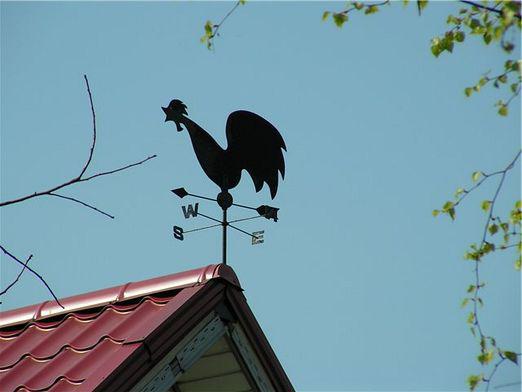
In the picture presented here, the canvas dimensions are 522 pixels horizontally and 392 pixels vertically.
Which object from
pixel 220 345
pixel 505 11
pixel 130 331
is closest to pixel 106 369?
pixel 130 331

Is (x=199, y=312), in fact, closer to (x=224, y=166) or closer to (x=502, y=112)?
(x=224, y=166)

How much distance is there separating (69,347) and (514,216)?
1908 mm

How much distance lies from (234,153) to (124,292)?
1.18 metres

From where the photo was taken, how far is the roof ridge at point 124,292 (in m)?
5.42

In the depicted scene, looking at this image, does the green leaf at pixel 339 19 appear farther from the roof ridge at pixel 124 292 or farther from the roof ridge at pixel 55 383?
the roof ridge at pixel 55 383

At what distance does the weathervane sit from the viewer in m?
6.26

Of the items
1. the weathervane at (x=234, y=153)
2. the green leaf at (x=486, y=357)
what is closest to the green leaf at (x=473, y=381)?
the green leaf at (x=486, y=357)

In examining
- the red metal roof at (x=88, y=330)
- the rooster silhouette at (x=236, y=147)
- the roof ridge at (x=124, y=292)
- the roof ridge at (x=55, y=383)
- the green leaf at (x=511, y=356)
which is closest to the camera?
the green leaf at (x=511, y=356)

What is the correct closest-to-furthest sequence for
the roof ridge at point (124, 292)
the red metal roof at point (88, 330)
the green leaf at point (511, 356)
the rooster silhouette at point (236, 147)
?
the green leaf at point (511, 356)
the red metal roof at point (88, 330)
the roof ridge at point (124, 292)
the rooster silhouette at point (236, 147)

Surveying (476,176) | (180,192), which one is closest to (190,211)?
(180,192)

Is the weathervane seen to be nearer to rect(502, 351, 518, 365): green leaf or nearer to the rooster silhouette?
the rooster silhouette

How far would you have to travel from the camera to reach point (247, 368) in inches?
223

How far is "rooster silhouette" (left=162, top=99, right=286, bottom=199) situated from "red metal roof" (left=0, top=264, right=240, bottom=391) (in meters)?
0.88

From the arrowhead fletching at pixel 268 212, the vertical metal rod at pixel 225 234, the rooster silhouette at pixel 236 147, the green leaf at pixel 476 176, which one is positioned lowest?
the green leaf at pixel 476 176
